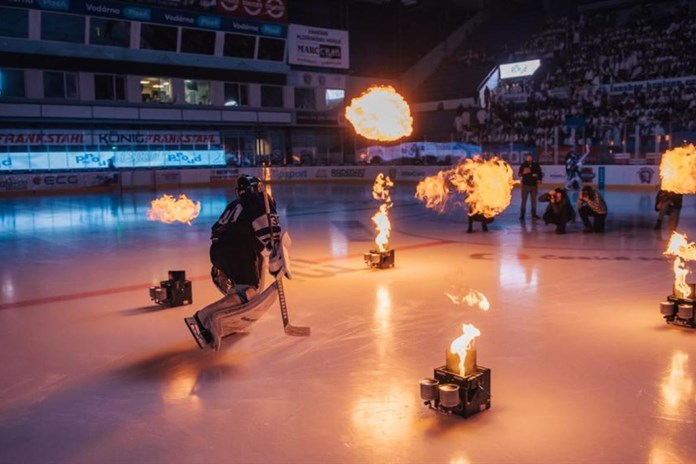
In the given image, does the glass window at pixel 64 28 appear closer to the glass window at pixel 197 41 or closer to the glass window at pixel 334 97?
the glass window at pixel 197 41

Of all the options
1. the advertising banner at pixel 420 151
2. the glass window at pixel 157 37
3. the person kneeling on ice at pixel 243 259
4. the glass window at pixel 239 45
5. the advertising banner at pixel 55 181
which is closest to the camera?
the person kneeling on ice at pixel 243 259

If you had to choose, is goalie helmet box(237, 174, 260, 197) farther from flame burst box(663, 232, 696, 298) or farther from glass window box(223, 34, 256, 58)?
glass window box(223, 34, 256, 58)

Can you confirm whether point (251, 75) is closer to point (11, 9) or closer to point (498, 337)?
point (11, 9)

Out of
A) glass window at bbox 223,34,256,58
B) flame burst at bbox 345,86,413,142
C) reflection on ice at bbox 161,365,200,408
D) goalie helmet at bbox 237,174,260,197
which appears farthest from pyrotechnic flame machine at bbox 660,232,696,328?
glass window at bbox 223,34,256,58

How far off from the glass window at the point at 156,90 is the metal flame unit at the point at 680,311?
3553 cm

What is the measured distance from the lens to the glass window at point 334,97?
4691 centimetres

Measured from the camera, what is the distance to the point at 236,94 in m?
42.5

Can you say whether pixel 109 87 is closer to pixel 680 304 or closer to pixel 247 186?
pixel 247 186

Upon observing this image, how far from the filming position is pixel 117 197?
29.9 m

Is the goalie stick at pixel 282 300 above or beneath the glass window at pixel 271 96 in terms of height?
Answer: beneath

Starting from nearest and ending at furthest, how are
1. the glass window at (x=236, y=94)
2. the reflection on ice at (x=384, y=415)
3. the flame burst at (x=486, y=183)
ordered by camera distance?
the reflection on ice at (x=384, y=415) < the flame burst at (x=486, y=183) < the glass window at (x=236, y=94)

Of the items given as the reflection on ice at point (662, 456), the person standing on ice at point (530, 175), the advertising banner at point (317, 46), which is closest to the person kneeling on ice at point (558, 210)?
the person standing on ice at point (530, 175)

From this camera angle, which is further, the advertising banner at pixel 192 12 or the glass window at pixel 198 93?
the glass window at pixel 198 93

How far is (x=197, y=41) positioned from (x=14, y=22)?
31.1ft
